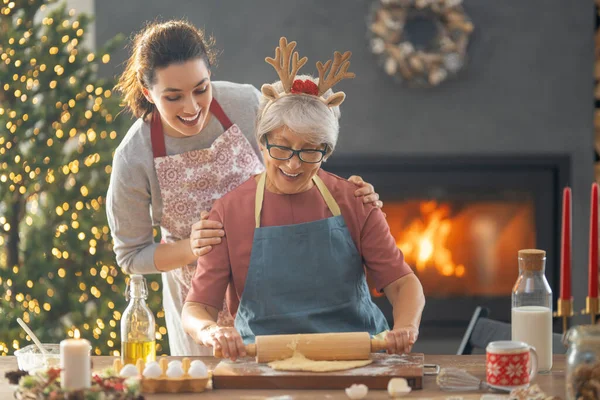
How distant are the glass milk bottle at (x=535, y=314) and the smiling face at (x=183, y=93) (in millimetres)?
850

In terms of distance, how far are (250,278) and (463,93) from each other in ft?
7.19

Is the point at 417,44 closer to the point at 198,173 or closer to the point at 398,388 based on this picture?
the point at 198,173

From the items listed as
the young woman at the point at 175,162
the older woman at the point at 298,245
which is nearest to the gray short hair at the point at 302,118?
the older woman at the point at 298,245

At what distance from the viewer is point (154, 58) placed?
86.6 inches

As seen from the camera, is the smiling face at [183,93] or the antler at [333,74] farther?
the smiling face at [183,93]

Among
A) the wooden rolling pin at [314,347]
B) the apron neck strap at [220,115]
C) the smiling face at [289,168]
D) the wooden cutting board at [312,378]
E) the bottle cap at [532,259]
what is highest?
the apron neck strap at [220,115]

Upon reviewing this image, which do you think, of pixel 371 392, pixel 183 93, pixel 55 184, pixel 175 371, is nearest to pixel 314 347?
pixel 371 392

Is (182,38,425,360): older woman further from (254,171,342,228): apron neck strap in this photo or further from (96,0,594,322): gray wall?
(96,0,594,322): gray wall

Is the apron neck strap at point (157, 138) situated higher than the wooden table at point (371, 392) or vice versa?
the apron neck strap at point (157, 138)

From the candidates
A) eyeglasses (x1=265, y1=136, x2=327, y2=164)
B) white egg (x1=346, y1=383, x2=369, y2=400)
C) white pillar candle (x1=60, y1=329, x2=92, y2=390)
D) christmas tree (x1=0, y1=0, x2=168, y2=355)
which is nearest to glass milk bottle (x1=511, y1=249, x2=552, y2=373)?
white egg (x1=346, y1=383, x2=369, y2=400)

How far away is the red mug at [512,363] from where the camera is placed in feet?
5.42

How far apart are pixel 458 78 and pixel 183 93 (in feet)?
6.70

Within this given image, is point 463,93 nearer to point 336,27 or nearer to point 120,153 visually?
point 336,27

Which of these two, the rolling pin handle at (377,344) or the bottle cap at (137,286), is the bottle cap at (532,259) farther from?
the bottle cap at (137,286)
